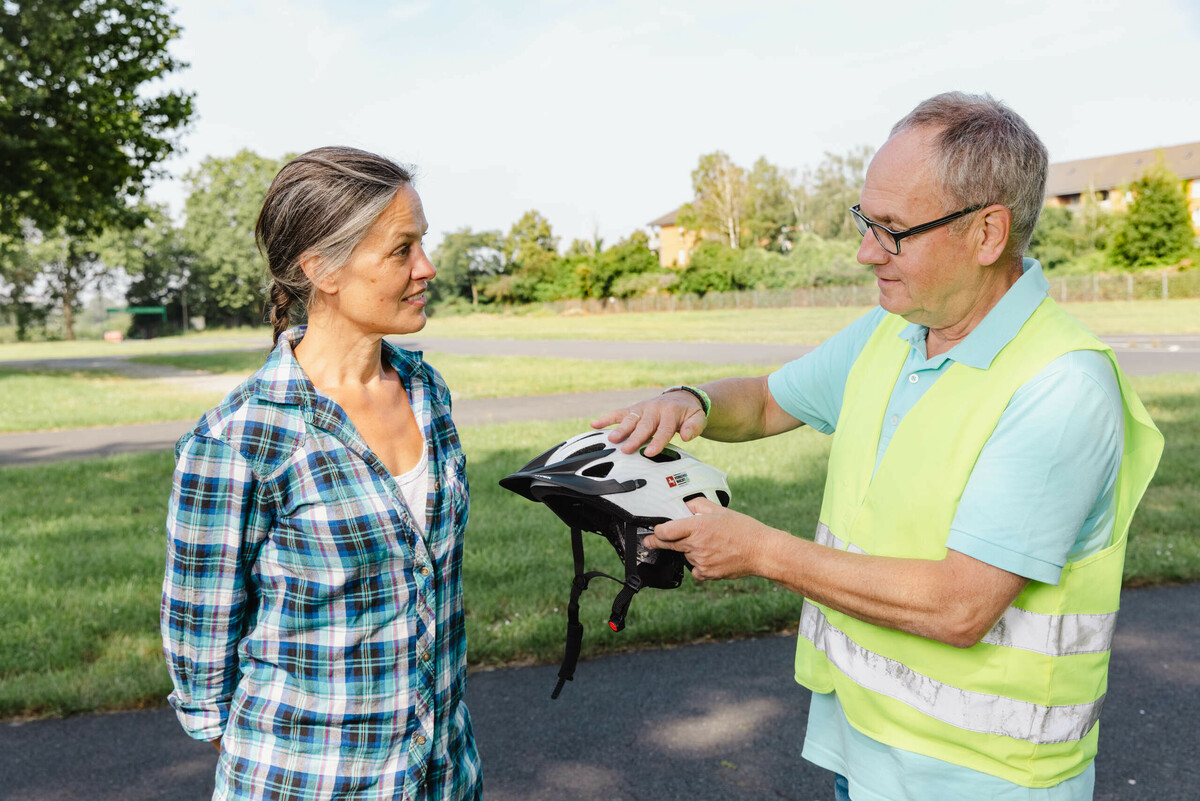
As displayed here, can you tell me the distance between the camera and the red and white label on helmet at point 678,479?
2.38m

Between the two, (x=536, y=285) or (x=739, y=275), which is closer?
(x=739, y=275)

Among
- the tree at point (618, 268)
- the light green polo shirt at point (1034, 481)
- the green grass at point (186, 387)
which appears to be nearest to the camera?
the light green polo shirt at point (1034, 481)

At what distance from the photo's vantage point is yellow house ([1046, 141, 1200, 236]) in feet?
290

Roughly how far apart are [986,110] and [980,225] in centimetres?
24

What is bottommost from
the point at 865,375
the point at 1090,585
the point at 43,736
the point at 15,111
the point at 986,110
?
the point at 43,736

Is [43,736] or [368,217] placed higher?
[368,217]

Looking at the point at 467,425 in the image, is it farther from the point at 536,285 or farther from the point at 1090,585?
the point at 536,285

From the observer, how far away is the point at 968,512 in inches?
72.4

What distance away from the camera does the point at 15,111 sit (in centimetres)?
2053

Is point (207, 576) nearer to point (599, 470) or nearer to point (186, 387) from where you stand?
point (599, 470)

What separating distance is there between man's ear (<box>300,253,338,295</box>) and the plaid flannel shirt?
197 millimetres

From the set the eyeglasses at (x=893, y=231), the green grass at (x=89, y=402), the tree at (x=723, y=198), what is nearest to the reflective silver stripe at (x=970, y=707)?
the eyeglasses at (x=893, y=231)

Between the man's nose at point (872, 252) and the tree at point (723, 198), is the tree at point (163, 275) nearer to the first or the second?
the tree at point (723, 198)

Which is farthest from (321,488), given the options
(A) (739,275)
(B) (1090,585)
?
(A) (739,275)
